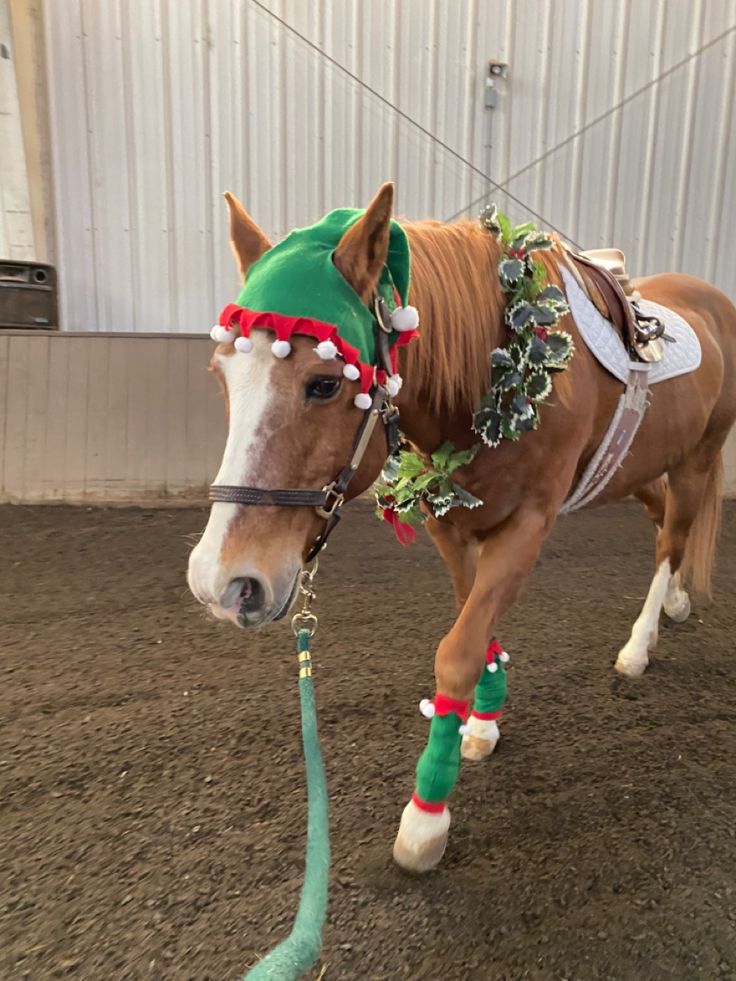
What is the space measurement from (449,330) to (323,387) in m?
0.40

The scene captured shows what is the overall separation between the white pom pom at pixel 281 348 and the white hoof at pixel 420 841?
1.02 meters

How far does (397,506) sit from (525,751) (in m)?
0.86

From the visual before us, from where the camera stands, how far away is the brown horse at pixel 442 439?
1062 millimetres

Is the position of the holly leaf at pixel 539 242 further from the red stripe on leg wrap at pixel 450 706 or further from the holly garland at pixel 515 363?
the red stripe on leg wrap at pixel 450 706

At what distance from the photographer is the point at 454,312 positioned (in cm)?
139

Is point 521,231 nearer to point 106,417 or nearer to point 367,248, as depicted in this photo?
point 367,248

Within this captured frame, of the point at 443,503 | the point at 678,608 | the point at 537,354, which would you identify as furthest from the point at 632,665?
the point at 537,354

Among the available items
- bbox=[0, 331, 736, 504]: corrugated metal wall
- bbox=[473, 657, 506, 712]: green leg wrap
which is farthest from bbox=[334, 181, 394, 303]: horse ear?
bbox=[0, 331, 736, 504]: corrugated metal wall

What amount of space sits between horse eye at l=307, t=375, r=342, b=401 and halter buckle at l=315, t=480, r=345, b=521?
15 cm

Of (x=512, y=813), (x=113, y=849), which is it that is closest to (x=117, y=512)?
(x=113, y=849)

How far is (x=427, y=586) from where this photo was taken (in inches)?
130

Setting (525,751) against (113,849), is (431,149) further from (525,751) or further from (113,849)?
(113,849)

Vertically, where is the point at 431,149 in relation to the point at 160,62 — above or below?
below

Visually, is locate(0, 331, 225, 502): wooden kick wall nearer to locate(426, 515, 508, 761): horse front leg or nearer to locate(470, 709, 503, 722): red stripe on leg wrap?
locate(426, 515, 508, 761): horse front leg
